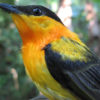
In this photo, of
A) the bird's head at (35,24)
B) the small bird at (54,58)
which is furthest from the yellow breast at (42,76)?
the bird's head at (35,24)

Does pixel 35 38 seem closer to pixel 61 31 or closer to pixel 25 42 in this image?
pixel 25 42

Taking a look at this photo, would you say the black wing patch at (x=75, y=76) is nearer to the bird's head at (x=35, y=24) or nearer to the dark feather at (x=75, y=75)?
the dark feather at (x=75, y=75)

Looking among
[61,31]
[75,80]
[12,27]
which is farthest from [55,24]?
[12,27]

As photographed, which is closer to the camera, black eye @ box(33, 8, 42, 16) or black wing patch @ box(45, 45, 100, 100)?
black wing patch @ box(45, 45, 100, 100)

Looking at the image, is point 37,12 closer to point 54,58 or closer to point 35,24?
point 35,24

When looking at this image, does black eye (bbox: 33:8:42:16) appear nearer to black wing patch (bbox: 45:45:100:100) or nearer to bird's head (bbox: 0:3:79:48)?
bird's head (bbox: 0:3:79:48)

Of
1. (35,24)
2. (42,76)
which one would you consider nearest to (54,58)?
(42,76)

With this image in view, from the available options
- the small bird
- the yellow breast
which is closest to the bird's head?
the small bird
